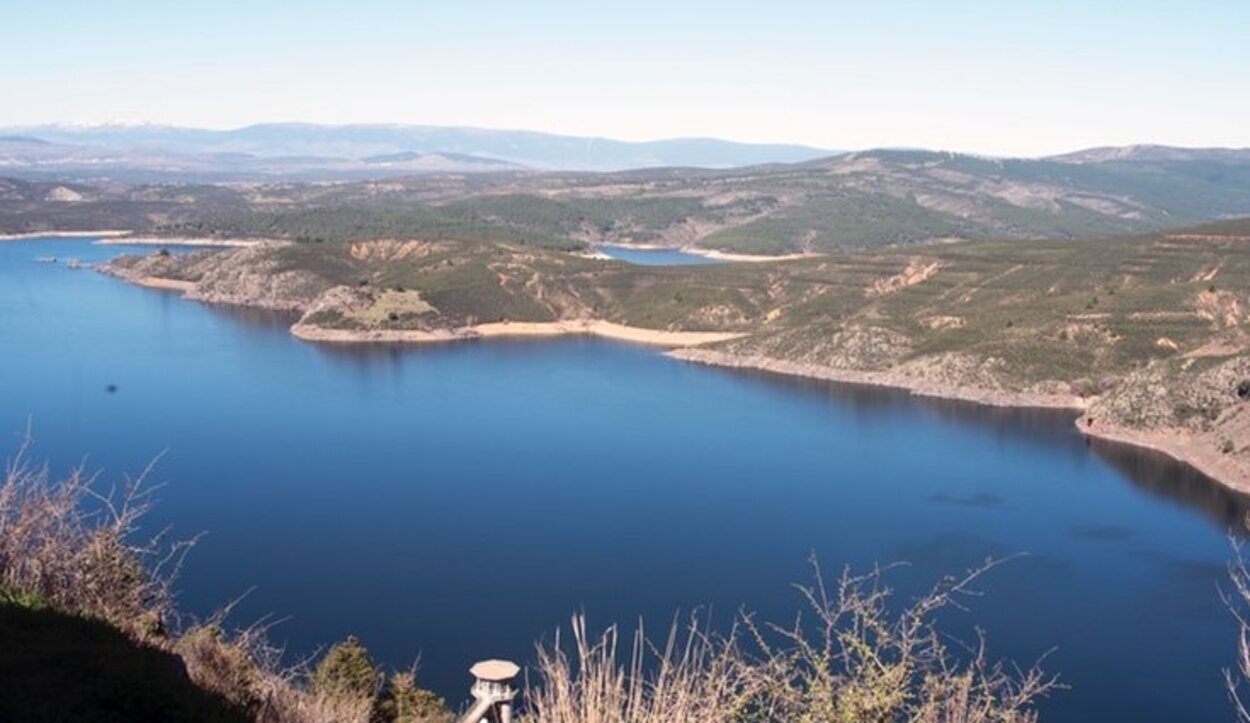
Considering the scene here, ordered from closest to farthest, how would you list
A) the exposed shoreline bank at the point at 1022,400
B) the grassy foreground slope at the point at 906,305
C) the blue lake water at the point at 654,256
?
the exposed shoreline bank at the point at 1022,400 < the grassy foreground slope at the point at 906,305 < the blue lake water at the point at 654,256

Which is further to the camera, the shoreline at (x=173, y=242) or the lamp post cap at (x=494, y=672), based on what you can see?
the shoreline at (x=173, y=242)

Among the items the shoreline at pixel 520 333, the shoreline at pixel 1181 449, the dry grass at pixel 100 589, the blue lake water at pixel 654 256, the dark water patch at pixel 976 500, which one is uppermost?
the dry grass at pixel 100 589

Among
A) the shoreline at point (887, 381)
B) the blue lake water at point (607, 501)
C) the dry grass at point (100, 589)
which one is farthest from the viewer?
the shoreline at point (887, 381)

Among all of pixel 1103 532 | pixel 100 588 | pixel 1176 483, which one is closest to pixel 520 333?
pixel 1176 483

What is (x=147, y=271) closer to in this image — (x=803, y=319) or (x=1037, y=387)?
(x=803, y=319)

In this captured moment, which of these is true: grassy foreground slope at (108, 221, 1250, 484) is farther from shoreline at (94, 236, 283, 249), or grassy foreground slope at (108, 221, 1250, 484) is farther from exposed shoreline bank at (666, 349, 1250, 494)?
shoreline at (94, 236, 283, 249)

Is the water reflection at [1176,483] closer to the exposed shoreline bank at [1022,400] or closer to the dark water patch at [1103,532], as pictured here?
the exposed shoreline bank at [1022,400]

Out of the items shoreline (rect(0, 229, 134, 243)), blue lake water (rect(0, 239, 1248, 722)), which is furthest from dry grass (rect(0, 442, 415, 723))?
shoreline (rect(0, 229, 134, 243))

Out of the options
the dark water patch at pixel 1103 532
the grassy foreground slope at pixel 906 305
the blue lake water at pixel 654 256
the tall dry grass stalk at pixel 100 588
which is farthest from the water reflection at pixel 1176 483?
the blue lake water at pixel 654 256

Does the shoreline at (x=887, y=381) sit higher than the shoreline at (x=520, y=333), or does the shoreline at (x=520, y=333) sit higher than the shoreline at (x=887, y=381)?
the shoreline at (x=887, y=381)
